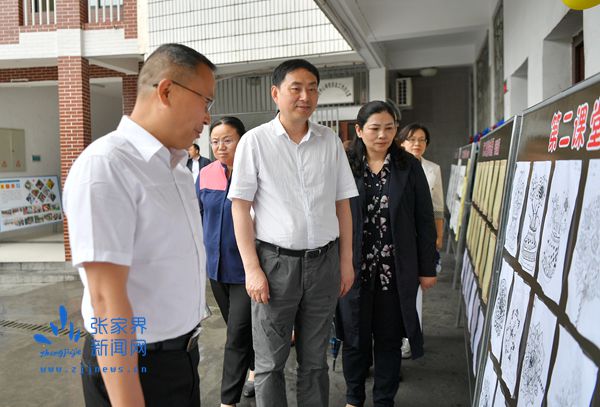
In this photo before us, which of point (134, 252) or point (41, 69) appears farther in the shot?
point (41, 69)

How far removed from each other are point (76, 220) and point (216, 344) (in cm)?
285

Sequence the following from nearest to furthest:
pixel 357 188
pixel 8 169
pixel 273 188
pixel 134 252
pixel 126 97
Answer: pixel 134 252 < pixel 273 188 < pixel 357 188 < pixel 126 97 < pixel 8 169

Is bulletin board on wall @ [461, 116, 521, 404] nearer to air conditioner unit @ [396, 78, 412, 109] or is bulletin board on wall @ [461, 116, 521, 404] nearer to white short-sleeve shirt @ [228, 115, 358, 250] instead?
white short-sleeve shirt @ [228, 115, 358, 250]

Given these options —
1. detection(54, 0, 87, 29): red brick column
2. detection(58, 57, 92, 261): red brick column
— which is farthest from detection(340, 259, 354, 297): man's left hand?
detection(54, 0, 87, 29): red brick column

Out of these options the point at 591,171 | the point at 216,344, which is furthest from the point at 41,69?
the point at 591,171

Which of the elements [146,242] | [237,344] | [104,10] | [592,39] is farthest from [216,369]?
[104,10]

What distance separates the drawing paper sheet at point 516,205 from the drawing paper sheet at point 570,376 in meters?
0.48

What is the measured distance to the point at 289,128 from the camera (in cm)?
196

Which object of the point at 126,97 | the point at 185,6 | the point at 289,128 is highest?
the point at 185,6

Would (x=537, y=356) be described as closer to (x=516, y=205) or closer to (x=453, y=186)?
(x=516, y=205)

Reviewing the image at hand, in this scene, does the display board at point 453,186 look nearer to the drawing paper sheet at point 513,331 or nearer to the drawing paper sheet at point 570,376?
the drawing paper sheet at point 513,331

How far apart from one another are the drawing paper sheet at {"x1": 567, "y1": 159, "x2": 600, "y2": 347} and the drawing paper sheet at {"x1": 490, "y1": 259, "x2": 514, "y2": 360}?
1.58 feet

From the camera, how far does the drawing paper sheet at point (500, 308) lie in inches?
54.2

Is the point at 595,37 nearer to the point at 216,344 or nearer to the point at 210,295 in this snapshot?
the point at 216,344
